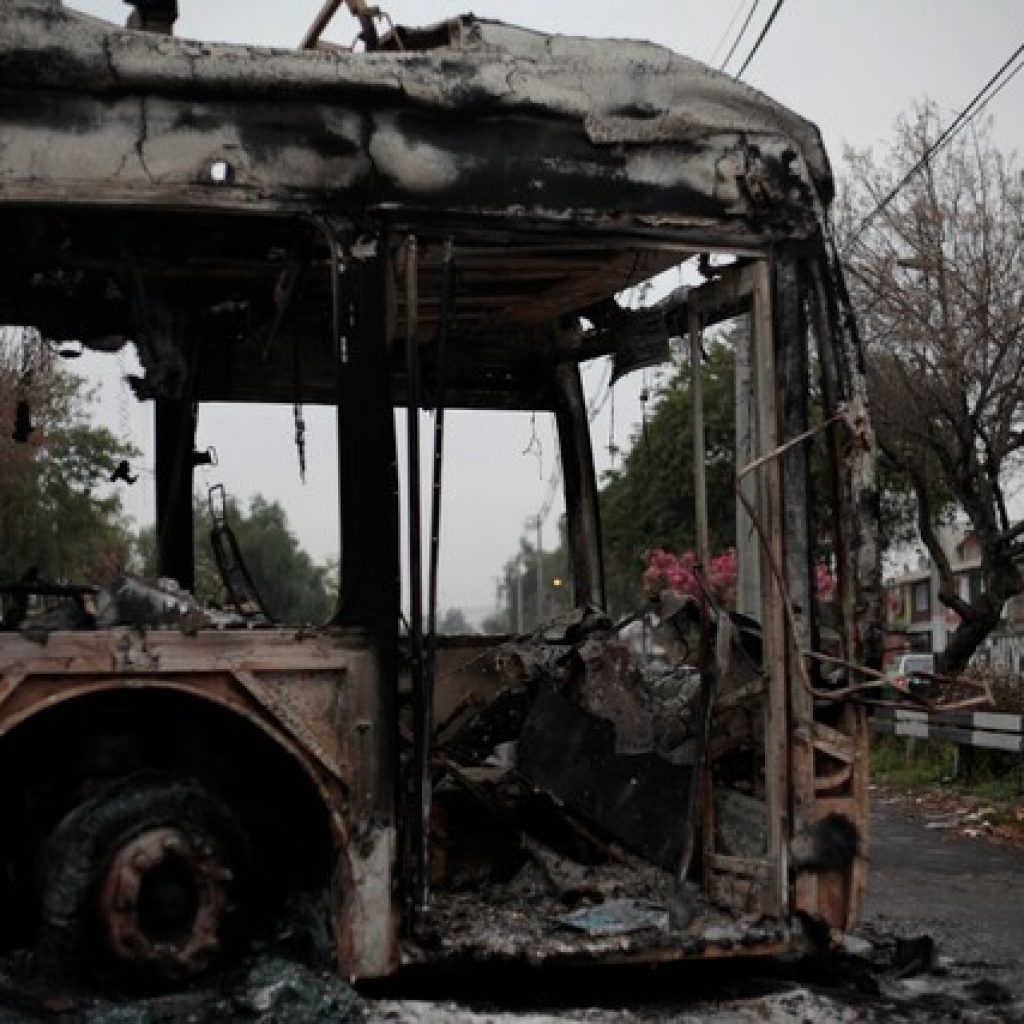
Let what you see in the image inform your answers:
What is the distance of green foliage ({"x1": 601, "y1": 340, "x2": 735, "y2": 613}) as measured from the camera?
22.9 metres

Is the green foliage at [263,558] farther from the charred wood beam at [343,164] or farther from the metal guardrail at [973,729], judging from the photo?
the metal guardrail at [973,729]

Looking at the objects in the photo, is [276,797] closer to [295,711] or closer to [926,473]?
[295,711]

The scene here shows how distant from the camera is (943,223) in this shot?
1839 centimetres

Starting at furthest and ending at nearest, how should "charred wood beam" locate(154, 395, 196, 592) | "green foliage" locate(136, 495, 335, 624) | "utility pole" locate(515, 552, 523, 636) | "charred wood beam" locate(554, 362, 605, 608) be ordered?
"utility pole" locate(515, 552, 523, 636), "charred wood beam" locate(554, 362, 605, 608), "charred wood beam" locate(154, 395, 196, 592), "green foliage" locate(136, 495, 335, 624)

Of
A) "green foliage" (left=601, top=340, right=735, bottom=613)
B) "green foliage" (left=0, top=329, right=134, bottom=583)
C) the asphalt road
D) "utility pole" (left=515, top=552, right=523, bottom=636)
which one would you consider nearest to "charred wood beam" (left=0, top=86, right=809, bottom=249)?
"utility pole" (left=515, top=552, right=523, bottom=636)

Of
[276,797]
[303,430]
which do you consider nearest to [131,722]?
[276,797]

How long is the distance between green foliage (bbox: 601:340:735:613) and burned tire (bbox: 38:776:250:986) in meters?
17.7

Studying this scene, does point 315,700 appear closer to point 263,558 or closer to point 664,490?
point 263,558

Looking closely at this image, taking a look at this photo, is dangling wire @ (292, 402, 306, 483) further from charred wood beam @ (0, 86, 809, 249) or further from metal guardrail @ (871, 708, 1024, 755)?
metal guardrail @ (871, 708, 1024, 755)

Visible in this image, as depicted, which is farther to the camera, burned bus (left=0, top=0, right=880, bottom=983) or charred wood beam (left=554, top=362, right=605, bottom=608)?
charred wood beam (left=554, top=362, right=605, bottom=608)

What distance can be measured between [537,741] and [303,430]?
1.47 meters

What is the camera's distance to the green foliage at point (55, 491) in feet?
50.4

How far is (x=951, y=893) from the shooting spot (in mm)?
8430

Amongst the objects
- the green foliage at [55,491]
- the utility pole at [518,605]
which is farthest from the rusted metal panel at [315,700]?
the green foliage at [55,491]
